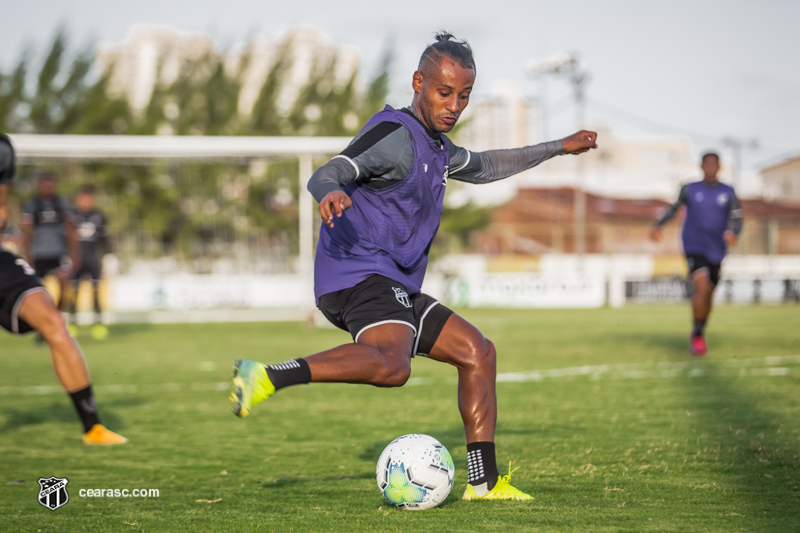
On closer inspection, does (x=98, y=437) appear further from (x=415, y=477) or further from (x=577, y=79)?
(x=577, y=79)

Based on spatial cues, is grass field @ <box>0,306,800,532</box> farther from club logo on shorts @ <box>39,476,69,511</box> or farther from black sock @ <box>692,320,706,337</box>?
black sock @ <box>692,320,706,337</box>

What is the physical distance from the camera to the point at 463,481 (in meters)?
4.36

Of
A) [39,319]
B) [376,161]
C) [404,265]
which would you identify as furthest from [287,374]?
[39,319]

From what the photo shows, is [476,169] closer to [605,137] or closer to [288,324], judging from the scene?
[288,324]

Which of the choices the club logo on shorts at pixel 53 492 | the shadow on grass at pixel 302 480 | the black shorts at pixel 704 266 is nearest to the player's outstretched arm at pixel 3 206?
the club logo on shorts at pixel 53 492

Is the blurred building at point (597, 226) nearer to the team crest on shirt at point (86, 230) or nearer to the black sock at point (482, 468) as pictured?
the team crest on shirt at point (86, 230)

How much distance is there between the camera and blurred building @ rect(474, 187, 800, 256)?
32.2 meters

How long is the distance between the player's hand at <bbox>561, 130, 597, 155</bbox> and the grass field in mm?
1679

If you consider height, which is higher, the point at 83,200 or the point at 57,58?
the point at 57,58

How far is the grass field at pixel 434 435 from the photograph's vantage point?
11.8 feet

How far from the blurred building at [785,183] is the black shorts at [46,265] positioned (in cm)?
2481

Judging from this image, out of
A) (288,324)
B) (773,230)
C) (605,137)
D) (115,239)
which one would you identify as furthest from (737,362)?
(605,137)

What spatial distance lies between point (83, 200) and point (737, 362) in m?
11.2

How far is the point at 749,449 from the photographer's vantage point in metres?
4.87
